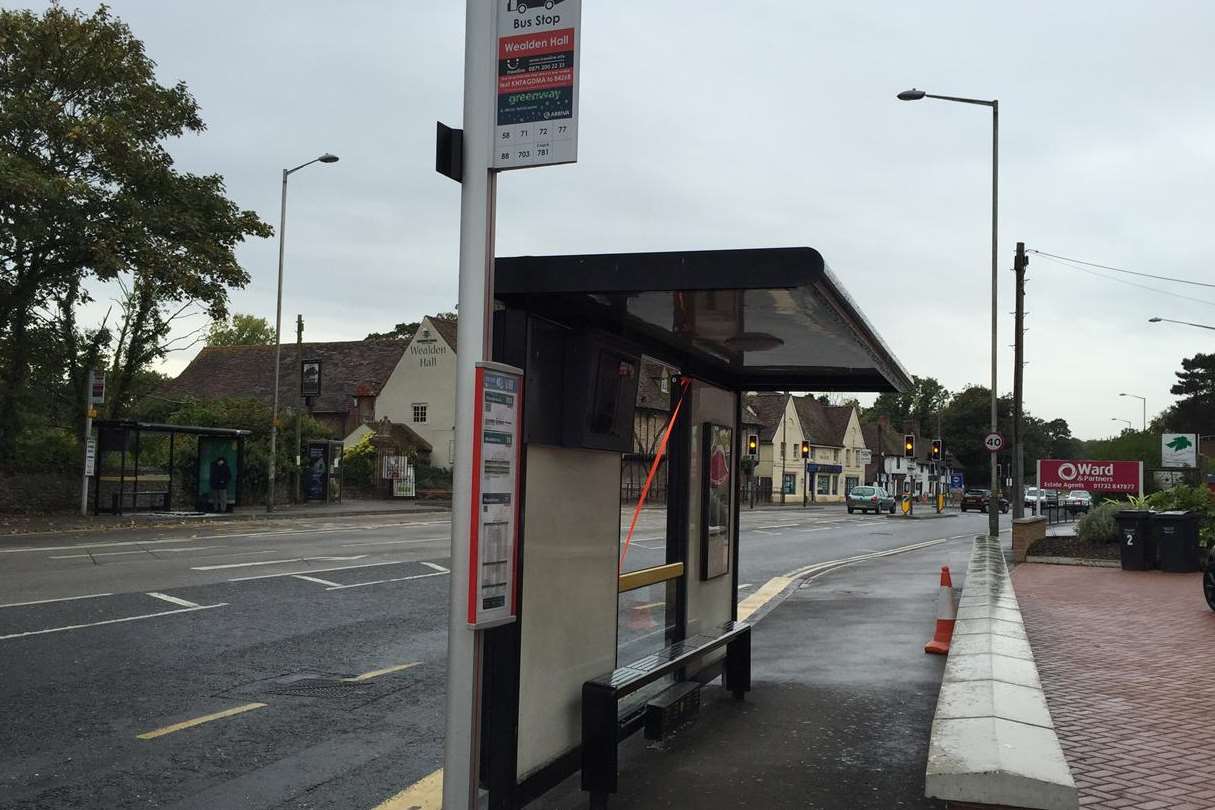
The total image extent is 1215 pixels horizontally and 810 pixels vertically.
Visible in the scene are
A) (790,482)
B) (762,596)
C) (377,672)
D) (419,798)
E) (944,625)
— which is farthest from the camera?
(790,482)

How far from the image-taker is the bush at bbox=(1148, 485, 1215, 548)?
18438 mm

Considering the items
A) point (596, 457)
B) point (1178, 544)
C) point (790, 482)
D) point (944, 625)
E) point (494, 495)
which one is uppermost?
point (596, 457)

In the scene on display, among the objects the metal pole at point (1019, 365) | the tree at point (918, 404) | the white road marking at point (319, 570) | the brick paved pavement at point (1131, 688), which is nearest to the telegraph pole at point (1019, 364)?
the metal pole at point (1019, 365)

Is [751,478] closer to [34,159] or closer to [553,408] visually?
[34,159]

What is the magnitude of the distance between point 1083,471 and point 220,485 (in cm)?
2387

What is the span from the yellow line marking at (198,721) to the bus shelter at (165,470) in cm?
2218

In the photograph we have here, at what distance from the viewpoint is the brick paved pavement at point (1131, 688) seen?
18.0 feet

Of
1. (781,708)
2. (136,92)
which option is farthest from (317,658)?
(136,92)

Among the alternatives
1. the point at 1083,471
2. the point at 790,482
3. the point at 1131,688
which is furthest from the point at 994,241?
the point at 790,482

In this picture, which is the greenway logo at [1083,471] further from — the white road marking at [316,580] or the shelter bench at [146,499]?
the shelter bench at [146,499]

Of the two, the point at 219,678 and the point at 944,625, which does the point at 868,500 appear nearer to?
the point at 944,625

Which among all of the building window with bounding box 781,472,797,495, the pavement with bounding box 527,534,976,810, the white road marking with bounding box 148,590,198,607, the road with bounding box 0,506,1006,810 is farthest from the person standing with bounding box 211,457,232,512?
the building window with bounding box 781,472,797,495

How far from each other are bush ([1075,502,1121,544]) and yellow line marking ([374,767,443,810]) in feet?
61.4

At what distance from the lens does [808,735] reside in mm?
6633
